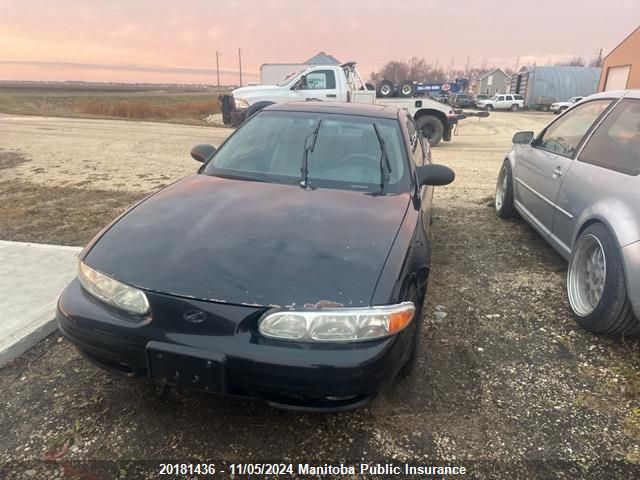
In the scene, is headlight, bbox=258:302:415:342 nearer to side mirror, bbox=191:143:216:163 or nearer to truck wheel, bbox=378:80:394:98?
side mirror, bbox=191:143:216:163

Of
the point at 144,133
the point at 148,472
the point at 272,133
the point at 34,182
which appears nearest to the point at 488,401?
the point at 148,472

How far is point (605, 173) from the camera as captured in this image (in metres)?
3.13

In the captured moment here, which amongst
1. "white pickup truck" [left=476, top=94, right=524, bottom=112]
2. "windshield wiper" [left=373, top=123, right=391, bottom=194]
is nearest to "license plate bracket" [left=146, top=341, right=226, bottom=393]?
"windshield wiper" [left=373, top=123, right=391, bottom=194]

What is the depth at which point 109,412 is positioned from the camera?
7.30 ft

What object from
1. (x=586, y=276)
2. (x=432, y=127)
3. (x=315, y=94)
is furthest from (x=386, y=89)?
(x=586, y=276)

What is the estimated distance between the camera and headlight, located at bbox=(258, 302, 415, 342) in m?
1.81

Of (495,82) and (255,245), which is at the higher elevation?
(495,82)

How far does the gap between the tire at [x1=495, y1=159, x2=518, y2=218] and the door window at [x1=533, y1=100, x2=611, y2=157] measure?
74cm

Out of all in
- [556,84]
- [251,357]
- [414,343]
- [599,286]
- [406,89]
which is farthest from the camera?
[556,84]

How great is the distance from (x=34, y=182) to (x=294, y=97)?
6.88 metres

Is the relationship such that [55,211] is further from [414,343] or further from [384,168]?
[414,343]

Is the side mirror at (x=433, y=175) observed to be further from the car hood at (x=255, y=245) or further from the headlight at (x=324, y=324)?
the headlight at (x=324, y=324)

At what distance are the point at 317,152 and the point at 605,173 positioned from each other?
202 cm

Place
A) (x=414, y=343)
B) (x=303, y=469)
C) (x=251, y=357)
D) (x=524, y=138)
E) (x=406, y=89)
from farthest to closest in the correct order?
(x=406, y=89)
(x=524, y=138)
(x=414, y=343)
(x=303, y=469)
(x=251, y=357)
